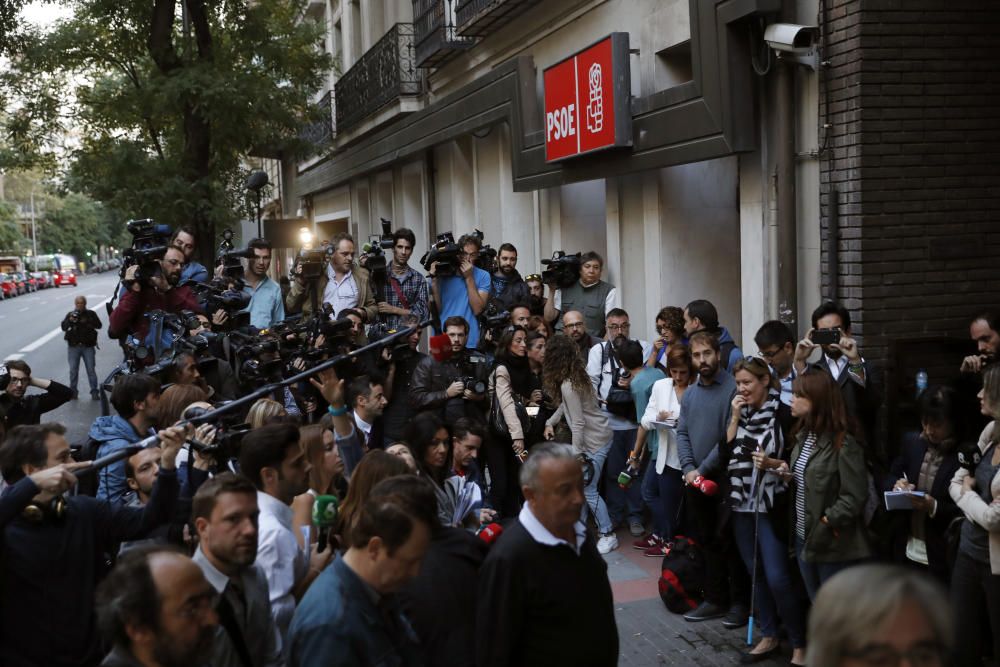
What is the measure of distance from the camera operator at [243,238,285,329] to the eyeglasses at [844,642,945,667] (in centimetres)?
782

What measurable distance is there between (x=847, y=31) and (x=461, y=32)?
8197 millimetres

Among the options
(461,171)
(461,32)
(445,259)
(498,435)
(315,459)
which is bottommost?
(498,435)

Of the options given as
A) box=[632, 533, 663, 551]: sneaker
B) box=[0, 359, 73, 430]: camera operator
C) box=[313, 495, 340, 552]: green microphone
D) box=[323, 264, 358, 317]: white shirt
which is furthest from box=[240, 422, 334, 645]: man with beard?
box=[323, 264, 358, 317]: white shirt

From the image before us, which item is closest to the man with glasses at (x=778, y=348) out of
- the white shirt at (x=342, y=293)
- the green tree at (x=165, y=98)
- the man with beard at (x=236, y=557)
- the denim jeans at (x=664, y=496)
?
the denim jeans at (x=664, y=496)

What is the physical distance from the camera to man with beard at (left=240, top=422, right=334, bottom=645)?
4211 mm

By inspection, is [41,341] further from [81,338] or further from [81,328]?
[81,328]

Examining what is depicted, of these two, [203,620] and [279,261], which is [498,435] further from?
[279,261]

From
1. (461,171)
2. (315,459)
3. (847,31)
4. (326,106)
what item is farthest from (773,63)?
(326,106)

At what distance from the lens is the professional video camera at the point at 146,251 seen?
8359mm

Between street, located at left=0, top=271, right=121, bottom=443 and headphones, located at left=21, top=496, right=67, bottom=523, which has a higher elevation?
headphones, located at left=21, top=496, right=67, bottom=523

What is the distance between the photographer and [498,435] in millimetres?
8633

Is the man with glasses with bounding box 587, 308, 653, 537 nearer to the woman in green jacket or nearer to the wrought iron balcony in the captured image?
the woman in green jacket

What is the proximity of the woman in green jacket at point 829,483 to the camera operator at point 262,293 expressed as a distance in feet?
17.0

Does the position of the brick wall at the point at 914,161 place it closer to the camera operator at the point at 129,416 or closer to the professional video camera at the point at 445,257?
the professional video camera at the point at 445,257
